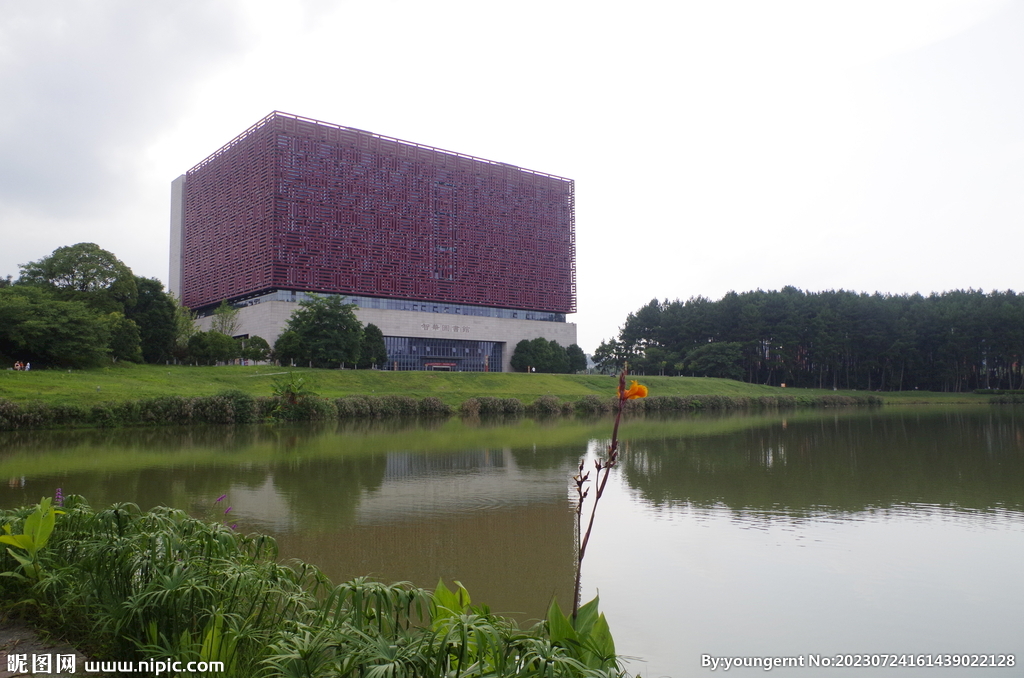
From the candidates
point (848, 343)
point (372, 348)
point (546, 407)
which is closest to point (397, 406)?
point (546, 407)

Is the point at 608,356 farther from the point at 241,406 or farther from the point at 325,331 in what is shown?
the point at 241,406

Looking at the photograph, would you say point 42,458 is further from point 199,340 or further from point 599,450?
point 199,340

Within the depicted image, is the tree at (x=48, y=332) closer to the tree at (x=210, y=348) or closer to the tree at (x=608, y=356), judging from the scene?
the tree at (x=210, y=348)

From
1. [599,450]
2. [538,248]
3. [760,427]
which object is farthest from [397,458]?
[538,248]

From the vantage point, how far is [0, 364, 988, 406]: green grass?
2566 cm

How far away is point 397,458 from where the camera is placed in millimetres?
15930

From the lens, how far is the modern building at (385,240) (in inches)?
2050

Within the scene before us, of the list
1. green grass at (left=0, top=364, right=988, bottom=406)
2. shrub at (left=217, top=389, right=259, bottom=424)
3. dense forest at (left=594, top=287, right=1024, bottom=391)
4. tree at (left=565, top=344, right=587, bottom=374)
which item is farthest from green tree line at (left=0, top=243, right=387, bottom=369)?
dense forest at (left=594, top=287, right=1024, bottom=391)

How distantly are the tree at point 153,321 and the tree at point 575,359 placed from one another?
35.3m

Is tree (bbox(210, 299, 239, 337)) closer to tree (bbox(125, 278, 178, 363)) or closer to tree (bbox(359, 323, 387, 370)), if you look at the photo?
tree (bbox(125, 278, 178, 363))

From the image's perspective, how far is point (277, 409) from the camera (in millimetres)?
27969

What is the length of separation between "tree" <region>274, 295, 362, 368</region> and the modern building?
8902 millimetres

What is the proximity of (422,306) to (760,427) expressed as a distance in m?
37.2

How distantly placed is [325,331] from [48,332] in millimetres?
14822
